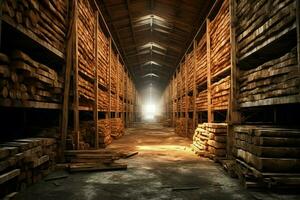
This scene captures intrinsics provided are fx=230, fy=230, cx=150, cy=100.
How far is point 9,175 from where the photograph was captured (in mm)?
4191

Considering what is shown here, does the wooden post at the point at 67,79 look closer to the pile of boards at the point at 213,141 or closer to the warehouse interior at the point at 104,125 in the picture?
the warehouse interior at the point at 104,125

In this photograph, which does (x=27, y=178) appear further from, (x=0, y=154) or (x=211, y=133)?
(x=211, y=133)

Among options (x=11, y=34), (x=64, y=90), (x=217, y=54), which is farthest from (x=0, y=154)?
(x=217, y=54)

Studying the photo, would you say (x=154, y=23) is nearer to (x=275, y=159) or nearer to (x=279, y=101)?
(x=279, y=101)

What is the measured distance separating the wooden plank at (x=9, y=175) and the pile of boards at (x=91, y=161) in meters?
1.96

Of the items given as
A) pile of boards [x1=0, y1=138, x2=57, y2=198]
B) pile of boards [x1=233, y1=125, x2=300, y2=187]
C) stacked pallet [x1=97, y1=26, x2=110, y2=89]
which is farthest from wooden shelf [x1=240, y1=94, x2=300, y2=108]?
stacked pallet [x1=97, y1=26, x2=110, y2=89]

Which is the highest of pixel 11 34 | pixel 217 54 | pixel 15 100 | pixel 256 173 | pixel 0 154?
pixel 217 54

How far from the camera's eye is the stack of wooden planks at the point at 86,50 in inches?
356

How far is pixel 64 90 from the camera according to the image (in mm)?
7531

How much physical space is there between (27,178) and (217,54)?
854 cm

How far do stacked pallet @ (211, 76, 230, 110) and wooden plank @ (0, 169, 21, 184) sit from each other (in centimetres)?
719

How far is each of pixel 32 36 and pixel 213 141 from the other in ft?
22.0

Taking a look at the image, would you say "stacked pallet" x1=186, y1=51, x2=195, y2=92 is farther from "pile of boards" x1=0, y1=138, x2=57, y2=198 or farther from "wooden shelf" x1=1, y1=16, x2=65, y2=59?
"pile of boards" x1=0, y1=138, x2=57, y2=198

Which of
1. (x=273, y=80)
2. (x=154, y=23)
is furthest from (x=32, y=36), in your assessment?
Result: (x=154, y=23)
